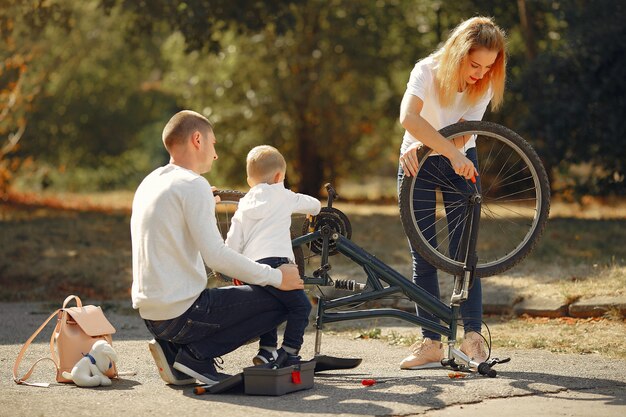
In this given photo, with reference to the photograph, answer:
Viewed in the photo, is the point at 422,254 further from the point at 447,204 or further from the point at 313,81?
the point at 313,81

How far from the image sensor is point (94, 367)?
5203 mm

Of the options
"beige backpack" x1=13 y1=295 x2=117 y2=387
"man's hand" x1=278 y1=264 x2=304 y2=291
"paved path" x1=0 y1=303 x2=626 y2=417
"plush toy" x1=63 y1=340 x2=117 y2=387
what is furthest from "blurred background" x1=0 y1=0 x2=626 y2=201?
"plush toy" x1=63 y1=340 x2=117 y2=387

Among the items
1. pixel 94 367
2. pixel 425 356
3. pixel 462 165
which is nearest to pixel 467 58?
pixel 462 165

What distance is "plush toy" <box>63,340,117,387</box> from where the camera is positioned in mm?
5137

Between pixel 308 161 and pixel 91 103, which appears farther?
pixel 91 103

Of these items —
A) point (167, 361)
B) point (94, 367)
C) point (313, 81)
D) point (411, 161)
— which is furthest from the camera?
point (313, 81)

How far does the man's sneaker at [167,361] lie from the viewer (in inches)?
199

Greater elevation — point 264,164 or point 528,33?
point 528,33

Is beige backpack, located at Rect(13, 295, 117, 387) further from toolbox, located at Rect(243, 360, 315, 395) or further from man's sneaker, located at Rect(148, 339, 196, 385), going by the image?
toolbox, located at Rect(243, 360, 315, 395)

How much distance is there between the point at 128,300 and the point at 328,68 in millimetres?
7881

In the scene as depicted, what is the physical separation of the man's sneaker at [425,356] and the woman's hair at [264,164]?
131 centimetres

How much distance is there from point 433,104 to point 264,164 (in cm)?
103

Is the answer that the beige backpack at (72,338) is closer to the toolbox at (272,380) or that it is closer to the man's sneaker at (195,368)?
the man's sneaker at (195,368)

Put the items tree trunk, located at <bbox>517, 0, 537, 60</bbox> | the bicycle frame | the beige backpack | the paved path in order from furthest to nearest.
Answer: tree trunk, located at <bbox>517, 0, 537, 60</bbox>
the bicycle frame
the beige backpack
the paved path
